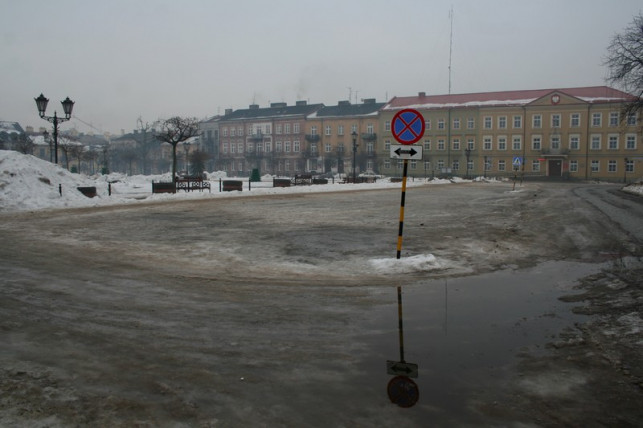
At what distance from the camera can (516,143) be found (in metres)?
77.4

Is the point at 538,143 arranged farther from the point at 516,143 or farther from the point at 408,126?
the point at 408,126

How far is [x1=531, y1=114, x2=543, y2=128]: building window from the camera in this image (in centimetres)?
7556

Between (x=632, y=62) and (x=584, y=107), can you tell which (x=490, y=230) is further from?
(x=584, y=107)

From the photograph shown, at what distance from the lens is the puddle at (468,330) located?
4.11 meters

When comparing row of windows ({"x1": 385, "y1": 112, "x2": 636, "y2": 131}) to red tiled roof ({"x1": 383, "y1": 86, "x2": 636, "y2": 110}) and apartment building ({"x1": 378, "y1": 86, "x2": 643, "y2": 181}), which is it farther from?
red tiled roof ({"x1": 383, "y1": 86, "x2": 636, "y2": 110})

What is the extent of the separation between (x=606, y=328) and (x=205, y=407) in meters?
4.29

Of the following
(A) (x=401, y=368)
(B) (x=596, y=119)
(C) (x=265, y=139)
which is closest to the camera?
(A) (x=401, y=368)

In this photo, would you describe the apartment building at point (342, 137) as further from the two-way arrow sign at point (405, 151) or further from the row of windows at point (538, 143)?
the two-way arrow sign at point (405, 151)

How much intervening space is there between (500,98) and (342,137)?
27069mm

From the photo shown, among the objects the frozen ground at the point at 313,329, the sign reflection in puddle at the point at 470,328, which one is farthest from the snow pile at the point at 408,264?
the sign reflection in puddle at the point at 470,328

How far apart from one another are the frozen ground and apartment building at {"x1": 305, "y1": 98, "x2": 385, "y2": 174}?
76.4 m

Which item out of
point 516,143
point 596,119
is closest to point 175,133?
point 516,143

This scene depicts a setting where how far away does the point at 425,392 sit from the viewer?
400cm

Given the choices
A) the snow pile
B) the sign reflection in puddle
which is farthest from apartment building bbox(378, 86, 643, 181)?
the sign reflection in puddle
